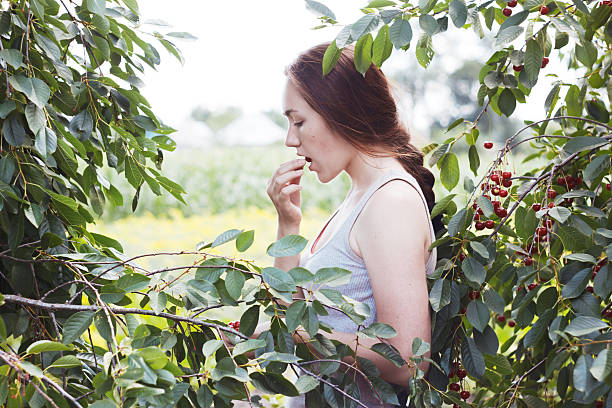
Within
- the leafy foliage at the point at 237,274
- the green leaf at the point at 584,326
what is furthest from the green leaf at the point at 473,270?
the green leaf at the point at 584,326

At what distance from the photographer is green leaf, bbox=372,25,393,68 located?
111cm

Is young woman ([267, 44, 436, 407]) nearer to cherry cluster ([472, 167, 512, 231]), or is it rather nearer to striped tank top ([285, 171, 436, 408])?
striped tank top ([285, 171, 436, 408])

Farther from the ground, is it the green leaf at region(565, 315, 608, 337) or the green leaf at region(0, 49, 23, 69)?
the green leaf at region(0, 49, 23, 69)

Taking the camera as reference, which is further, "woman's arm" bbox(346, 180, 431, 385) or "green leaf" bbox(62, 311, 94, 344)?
"woman's arm" bbox(346, 180, 431, 385)

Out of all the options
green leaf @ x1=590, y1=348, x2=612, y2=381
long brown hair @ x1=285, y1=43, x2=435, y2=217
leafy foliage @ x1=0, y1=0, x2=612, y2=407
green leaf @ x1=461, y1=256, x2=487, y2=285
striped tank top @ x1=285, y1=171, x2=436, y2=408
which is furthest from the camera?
long brown hair @ x1=285, y1=43, x2=435, y2=217

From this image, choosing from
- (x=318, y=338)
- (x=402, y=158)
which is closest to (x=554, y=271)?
(x=318, y=338)

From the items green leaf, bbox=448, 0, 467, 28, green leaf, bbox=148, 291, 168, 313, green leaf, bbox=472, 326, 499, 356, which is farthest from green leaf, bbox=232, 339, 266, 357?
green leaf, bbox=448, 0, 467, 28

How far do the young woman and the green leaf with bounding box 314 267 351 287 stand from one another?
0.32 m

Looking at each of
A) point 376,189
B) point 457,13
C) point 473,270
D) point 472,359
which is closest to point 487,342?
point 472,359

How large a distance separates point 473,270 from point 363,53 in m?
0.44

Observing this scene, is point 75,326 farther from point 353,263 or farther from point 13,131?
point 353,263

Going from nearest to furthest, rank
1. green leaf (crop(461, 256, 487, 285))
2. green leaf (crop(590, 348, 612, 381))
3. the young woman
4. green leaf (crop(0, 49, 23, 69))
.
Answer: green leaf (crop(590, 348, 612, 381)) → green leaf (crop(0, 49, 23, 69)) → green leaf (crop(461, 256, 487, 285)) → the young woman

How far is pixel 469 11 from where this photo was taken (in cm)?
114

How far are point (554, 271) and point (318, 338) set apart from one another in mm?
420
